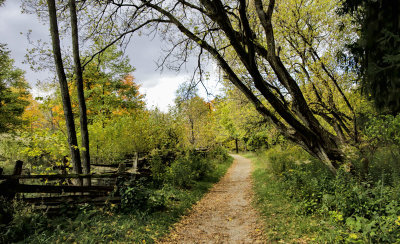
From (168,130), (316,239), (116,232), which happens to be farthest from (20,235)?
(168,130)

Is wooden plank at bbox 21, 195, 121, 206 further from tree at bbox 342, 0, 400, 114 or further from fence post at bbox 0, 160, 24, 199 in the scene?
tree at bbox 342, 0, 400, 114

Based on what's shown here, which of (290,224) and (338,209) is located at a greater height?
(338,209)

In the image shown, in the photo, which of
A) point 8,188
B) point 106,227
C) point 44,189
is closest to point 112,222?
point 106,227

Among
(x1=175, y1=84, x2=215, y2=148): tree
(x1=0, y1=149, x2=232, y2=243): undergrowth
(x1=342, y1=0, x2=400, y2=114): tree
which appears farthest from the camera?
(x1=175, y1=84, x2=215, y2=148): tree

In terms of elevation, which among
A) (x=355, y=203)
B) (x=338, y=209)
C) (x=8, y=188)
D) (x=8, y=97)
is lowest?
(x=338, y=209)

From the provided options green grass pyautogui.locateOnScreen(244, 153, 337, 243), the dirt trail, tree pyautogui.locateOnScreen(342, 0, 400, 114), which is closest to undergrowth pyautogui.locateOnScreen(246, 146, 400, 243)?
green grass pyautogui.locateOnScreen(244, 153, 337, 243)

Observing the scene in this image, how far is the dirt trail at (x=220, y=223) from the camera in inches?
201

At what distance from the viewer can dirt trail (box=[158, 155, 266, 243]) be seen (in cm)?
512

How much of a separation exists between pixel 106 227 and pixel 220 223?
3.12m

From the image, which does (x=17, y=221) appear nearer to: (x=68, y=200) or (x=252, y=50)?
(x=68, y=200)

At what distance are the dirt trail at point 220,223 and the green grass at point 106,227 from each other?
395 millimetres

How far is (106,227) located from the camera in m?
5.01

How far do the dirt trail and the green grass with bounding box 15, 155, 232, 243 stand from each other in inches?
15.6

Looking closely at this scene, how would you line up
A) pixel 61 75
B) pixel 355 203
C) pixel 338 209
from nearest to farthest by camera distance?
pixel 355 203 → pixel 338 209 → pixel 61 75
